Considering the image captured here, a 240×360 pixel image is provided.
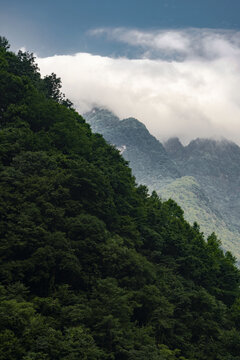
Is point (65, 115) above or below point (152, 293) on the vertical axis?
above

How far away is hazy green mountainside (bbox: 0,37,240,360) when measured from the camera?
23391 mm

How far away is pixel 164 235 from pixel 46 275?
27588mm

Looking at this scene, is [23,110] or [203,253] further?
[203,253]

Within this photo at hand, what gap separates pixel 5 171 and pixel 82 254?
1006cm

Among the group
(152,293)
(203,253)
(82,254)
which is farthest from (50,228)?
(203,253)

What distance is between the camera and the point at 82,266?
30859mm

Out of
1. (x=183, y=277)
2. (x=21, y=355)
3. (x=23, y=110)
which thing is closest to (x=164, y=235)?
(x=183, y=277)

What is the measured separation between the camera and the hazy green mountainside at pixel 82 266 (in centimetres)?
2339

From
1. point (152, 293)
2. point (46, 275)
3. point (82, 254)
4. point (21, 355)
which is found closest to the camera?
point (21, 355)

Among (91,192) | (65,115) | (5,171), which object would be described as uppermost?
(65,115)

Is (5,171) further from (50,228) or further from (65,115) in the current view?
(65,115)

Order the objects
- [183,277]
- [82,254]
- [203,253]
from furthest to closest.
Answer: [203,253]
[183,277]
[82,254]

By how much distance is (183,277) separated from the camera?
47.8 metres

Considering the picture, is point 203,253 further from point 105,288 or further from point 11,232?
point 11,232
